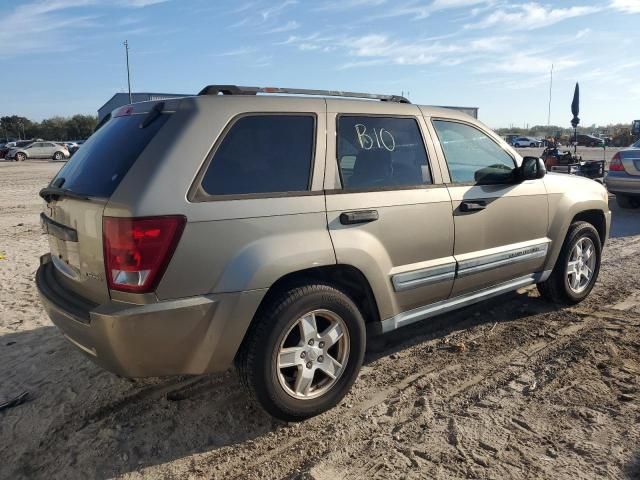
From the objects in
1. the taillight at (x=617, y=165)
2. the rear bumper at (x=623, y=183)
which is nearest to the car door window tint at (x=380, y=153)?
the rear bumper at (x=623, y=183)

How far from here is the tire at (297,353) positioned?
2.86 meters

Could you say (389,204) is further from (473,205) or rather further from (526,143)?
(526,143)

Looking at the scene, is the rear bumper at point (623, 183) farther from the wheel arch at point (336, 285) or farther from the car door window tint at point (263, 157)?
the car door window tint at point (263, 157)

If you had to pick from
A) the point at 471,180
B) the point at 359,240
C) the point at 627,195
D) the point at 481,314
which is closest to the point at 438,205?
the point at 471,180

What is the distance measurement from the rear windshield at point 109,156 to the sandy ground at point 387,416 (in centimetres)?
140

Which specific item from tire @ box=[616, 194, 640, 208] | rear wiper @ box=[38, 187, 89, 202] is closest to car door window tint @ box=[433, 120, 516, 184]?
rear wiper @ box=[38, 187, 89, 202]

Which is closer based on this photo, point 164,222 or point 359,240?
point 164,222

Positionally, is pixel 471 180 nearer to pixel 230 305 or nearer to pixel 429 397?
pixel 429 397

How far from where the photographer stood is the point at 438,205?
3656 mm

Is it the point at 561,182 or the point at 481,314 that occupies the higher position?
the point at 561,182

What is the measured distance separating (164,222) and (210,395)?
1.40 metres

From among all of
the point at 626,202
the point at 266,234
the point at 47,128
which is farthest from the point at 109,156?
the point at 47,128

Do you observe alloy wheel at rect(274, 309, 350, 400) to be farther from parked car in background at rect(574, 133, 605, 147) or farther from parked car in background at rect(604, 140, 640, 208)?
parked car in background at rect(574, 133, 605, 147)

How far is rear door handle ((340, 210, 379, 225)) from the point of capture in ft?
10.3
